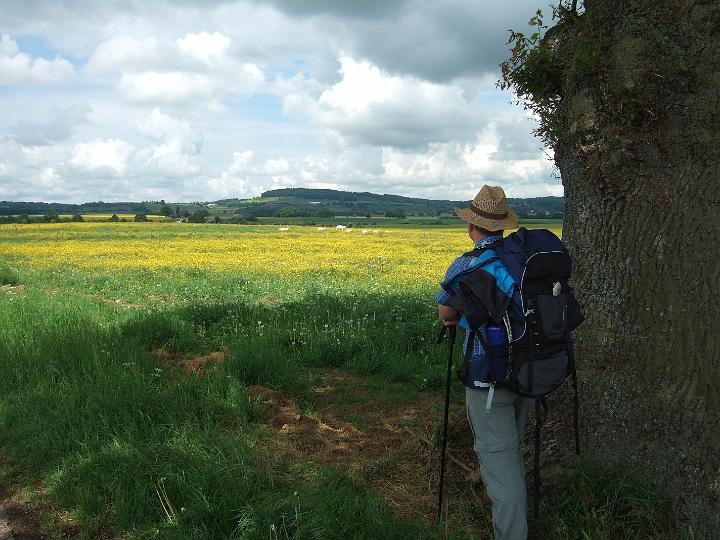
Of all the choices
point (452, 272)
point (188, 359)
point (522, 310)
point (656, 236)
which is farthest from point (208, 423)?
point (656, 236)

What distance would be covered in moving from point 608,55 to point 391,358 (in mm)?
4344

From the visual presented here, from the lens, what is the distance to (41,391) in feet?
18.9

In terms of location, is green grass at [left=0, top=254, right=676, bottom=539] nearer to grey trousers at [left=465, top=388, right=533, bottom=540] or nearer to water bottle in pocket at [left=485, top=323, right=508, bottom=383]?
grey trousers at [left=465, top=388, right=533, bottom=540]

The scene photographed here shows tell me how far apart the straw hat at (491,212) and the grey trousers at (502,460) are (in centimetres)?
98

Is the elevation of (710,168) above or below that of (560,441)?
above

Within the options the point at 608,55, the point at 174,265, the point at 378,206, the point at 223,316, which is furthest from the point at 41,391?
the point at 378,206

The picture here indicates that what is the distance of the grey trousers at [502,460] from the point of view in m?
3.30

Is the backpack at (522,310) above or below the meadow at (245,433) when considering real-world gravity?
above

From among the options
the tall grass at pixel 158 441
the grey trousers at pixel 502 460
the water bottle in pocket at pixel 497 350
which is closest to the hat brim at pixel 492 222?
the water bottle in pocket at pixel 497 350

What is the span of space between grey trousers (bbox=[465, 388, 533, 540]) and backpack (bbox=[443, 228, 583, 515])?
155 millimetres

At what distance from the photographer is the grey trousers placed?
3.30 metres

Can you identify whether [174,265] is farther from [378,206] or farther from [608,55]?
[378,206]

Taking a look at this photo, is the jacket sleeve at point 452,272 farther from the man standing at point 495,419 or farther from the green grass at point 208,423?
the green grass at point 208,423

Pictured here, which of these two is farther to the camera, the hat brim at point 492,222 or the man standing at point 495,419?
the hat brim at point 492,222
